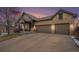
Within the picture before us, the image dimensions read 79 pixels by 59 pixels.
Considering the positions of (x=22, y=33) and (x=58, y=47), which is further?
(x=22, y=33)

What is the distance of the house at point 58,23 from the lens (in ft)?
9.54

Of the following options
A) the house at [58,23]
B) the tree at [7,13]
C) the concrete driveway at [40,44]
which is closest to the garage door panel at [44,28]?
the house at [58,23]

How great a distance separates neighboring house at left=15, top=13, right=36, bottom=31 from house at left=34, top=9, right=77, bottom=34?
4.1 inches

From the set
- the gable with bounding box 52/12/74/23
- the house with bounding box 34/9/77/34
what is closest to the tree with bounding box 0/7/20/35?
the house with bounding box 34/9/77/34

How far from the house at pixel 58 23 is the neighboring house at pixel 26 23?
10cm

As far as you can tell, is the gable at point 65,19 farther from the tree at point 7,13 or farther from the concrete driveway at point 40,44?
the tree at point 7,13

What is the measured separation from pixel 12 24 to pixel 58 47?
1023 millimetres

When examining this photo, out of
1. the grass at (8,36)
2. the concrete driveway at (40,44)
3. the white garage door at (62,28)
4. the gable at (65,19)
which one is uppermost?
the gable at (65,19)

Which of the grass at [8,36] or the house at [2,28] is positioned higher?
the house at [2,28]

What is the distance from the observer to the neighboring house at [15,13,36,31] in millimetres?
3029

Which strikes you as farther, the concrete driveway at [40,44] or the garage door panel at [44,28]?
the garage door panel at [44,28]
